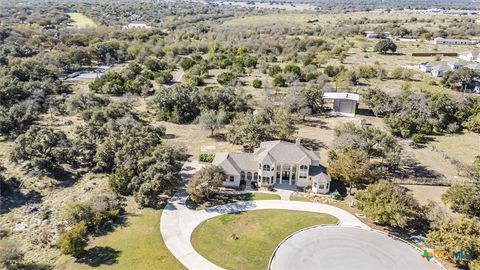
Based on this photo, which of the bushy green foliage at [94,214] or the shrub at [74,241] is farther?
the bushy green foliage at [94,214]

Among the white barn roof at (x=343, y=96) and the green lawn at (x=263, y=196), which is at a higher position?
the white barn roof at (x=343, y=96)

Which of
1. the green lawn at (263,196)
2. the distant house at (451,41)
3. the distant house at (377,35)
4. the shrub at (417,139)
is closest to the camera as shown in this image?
the green lawn at (263,196)

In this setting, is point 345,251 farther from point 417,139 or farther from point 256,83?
point 256,83

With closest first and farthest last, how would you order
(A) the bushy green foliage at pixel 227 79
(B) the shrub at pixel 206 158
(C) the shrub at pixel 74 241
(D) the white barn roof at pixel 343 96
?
(C) the shrub at pixel 74 241
(B) the shrub at pixel 206 158
(D) the white barn roof at pixel 343 96
(A) the bushy green foliage at pixel 227 79

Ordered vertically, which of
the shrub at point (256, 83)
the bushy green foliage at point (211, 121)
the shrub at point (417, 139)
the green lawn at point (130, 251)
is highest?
the shrub at point (256, 83)

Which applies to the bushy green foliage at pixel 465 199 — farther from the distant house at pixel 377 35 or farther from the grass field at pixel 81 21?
the grass field at pixel 81 21

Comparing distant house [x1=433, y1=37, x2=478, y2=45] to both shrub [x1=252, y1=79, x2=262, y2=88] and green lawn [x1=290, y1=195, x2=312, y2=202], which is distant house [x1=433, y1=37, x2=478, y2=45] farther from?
green lawn [x1=290, y1=195, x2=312, y2=202]

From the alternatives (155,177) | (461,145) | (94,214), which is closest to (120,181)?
(155,177)

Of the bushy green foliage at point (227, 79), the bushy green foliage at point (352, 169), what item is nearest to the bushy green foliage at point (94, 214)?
the bushy green foliage at point (352, 169)
